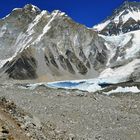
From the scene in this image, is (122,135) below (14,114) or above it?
below

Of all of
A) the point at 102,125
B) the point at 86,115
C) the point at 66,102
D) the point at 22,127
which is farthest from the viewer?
the point at 66,102

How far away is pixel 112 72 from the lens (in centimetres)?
18612

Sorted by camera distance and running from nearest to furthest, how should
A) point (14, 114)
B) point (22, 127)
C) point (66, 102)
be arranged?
point (22, 127), point (14, 114), point (66, 102)

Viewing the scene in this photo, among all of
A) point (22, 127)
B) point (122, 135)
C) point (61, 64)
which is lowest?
point (122, 135)

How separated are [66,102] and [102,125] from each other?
7.75 m

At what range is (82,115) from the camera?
31.0m

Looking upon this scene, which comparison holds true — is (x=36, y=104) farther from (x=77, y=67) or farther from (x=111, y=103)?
(x=77, y=67)

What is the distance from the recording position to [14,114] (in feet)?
57.1

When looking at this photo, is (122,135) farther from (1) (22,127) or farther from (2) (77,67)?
(2) (77,67)

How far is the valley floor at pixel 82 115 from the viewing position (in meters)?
25.3

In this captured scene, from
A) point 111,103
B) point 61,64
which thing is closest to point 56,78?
point 61,64

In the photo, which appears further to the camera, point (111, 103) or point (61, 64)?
point (61, 64)

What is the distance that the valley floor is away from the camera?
82.8 ft

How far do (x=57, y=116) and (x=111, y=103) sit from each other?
10355 mm
